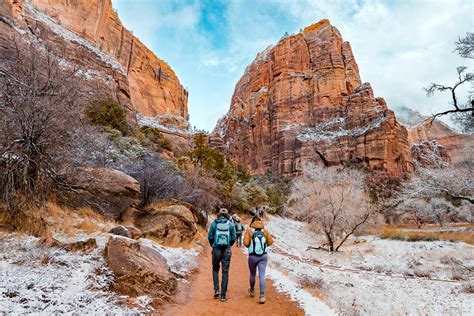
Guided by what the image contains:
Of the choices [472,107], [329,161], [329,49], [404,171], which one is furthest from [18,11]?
[329,49]

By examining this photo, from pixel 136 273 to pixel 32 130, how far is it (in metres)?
3.82

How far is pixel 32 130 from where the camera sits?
6.19m

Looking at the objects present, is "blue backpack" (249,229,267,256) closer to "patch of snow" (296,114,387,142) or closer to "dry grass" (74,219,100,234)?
"dry grass" (74,219,100,234)

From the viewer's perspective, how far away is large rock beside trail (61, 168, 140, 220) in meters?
8.98

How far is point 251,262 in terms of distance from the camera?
223 inches

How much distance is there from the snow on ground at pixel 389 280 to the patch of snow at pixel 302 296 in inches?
10.9

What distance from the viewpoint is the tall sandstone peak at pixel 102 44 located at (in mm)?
30953

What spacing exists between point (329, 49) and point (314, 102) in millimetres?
20786

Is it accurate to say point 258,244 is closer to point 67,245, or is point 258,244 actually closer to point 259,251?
point 259,251

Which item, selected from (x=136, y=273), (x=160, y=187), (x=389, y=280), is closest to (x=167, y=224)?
(x=160, y=187)

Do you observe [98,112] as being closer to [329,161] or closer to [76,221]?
[76,221]

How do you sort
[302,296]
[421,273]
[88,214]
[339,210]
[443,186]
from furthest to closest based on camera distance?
1. [339,210]
2. [421,273]
3. [443,186]
4. [88,214]
5. [302,296]

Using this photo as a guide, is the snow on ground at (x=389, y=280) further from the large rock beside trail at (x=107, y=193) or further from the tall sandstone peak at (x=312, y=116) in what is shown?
the tall sandstone peak at (x=312, y=116)

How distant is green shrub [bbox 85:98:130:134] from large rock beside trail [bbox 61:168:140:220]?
12870 millimetres
